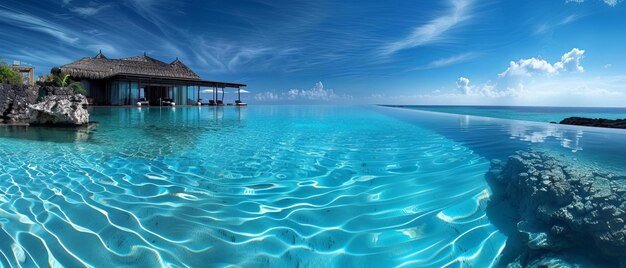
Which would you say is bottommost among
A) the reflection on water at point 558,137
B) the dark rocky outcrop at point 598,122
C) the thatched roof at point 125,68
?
the reflection on water at point 558,137

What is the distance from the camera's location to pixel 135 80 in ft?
67.8

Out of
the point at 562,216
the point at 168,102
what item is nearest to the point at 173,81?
the point at 168,102

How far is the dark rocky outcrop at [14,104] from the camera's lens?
889 cm

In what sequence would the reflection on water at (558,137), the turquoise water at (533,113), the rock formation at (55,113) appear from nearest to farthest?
the reflection on water at (558,137)
the rock formation at (55,113)
the turquoise water at (533,113)

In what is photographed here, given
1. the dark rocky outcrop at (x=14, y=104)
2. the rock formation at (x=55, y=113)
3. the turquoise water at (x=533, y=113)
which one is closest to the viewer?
the rock formation at (x=55, y=113)

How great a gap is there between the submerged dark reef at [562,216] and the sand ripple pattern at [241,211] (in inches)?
6.0

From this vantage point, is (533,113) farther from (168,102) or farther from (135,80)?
(135,80)

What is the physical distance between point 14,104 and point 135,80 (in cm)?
1221

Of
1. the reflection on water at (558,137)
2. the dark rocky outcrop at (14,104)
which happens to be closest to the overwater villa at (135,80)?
the dark rocky outcrop at (14,104)

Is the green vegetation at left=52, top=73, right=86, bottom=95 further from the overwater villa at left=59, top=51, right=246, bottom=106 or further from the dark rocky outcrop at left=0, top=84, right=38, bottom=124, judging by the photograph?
the dark rocky outcrop at left=0, top=84, right=38, bottom=124

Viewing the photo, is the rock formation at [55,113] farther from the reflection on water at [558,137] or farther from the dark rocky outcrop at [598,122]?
the dark rocky outcrop at [598,122]

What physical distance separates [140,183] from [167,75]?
2339 centimetres

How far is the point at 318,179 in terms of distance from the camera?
3543 mm

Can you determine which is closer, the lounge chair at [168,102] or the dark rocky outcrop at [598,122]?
the dark rocky outcrop at [598,122]
